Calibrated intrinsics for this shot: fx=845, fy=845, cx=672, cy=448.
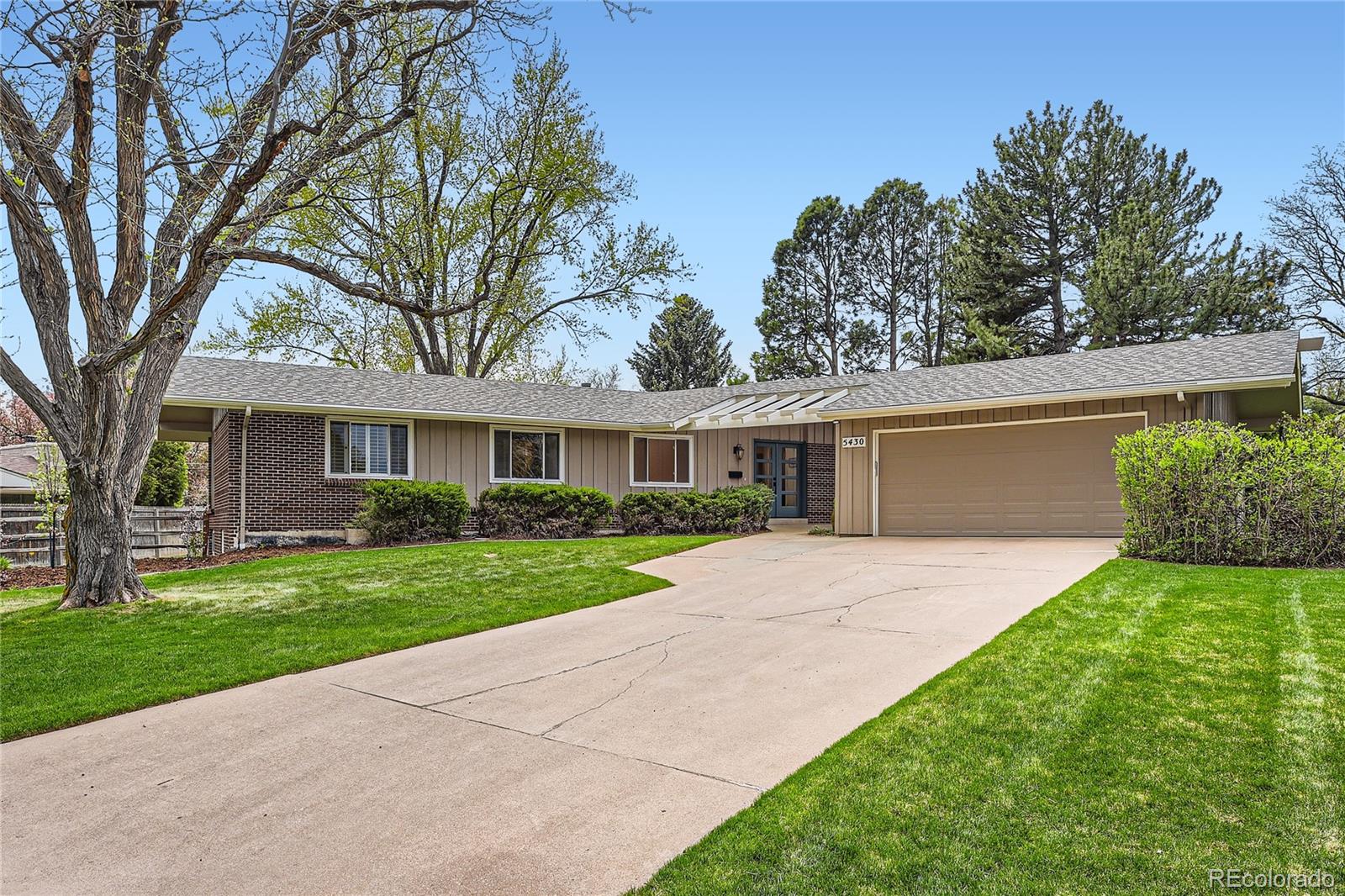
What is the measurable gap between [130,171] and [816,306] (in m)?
29.1

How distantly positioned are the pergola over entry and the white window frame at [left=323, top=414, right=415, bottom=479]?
5668 millimetres

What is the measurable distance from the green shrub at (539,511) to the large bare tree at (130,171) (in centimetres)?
746

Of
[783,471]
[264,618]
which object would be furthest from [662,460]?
[264,618]

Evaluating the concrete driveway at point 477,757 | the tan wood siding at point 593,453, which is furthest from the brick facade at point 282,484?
the concrete driveway at point 477,757

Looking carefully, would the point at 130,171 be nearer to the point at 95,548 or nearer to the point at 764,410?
the point at 95,548

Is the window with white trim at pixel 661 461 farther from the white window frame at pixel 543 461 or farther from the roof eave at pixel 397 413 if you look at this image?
the white window frame at pixel 543 461

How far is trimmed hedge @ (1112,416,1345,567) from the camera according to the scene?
29.8 feet

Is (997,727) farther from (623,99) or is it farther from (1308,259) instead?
(1308,259)

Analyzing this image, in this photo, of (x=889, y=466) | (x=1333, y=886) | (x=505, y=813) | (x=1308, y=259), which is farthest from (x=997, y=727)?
(x=1308, y=259)

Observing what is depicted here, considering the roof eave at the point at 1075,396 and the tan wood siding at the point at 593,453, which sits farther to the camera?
the tan wood siding at the point at 593,453

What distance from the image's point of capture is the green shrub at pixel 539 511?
16.4m

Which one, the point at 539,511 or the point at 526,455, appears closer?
the point at 539,511

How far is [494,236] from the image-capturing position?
2348 cm

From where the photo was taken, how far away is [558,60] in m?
25.1
